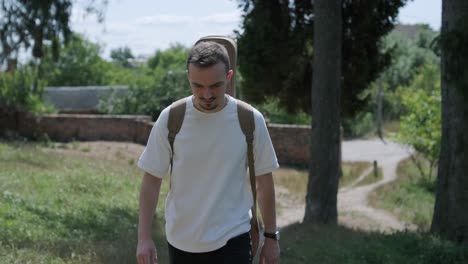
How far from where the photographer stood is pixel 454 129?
1034cm

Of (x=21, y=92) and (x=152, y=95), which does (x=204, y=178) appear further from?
(x=152, y=95)

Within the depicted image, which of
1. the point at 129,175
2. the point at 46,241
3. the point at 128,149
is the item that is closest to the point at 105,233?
the point at 46,241

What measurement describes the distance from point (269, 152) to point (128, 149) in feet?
64.7

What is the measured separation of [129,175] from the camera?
54.6 ft

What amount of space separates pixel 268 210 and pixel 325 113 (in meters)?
8.21

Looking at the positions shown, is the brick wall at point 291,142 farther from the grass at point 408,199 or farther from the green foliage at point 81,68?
the green foliage at point 81,68

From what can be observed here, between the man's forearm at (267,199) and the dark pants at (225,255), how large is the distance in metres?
0.14

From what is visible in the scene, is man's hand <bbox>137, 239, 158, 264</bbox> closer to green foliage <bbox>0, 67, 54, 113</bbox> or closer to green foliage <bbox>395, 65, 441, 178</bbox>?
green foliage <bbox>395, 65, 441, 178</bbox>

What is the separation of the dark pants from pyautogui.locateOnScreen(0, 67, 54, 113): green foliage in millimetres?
23358

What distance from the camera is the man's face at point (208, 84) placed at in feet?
11.7

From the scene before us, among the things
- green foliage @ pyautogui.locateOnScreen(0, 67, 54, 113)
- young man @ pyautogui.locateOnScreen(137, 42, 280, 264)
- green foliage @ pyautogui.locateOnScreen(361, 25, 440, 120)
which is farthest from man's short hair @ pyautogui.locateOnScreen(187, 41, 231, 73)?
green foliage @ pyautogui.locateOnScreen(361, 25, 440, 120)

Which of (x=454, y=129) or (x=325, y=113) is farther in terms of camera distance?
(x=325, y=113)

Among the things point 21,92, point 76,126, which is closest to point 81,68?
point 21,92

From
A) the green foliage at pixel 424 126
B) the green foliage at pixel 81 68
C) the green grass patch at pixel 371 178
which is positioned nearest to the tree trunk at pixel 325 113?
the green foliage at pixel 424 126
